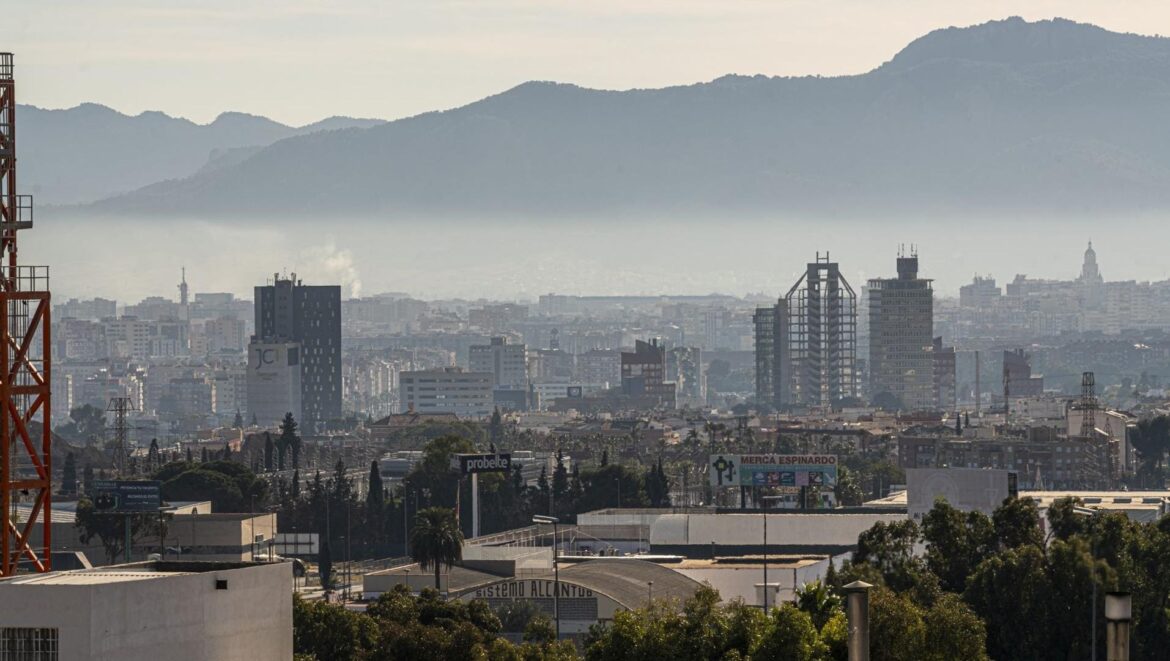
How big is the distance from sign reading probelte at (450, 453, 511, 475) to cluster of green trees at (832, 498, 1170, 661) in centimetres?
5879

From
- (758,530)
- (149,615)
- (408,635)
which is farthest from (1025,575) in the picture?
(758,530)

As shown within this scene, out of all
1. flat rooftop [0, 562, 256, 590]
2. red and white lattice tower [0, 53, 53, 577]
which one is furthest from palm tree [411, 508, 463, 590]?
flat rooftop [0, 562, 256, 590]

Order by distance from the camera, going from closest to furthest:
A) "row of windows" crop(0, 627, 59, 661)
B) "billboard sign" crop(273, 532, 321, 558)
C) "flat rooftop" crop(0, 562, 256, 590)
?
"row of windows" crop(0, 627, 59, 661), "flat rooftop" crop(0, 562, 256, 590), "billboard sign" crop(273, 532, 321, 558)

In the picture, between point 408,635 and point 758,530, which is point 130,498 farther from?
point 408,635

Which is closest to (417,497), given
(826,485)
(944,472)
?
(826,485)

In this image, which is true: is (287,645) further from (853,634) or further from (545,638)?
(545,638)

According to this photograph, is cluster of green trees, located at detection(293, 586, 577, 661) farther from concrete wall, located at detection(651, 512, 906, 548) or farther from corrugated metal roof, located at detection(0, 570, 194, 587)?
concrete wall, located at detection(651, 512, 906, 548)

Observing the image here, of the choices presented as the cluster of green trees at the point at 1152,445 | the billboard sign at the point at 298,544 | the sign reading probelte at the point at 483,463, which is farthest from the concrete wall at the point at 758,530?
the cluster of green trees at the point at 1152,445

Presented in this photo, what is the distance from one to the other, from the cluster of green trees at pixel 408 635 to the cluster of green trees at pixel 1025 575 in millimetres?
7191

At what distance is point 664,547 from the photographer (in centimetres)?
10856

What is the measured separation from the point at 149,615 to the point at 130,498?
72.3 meters

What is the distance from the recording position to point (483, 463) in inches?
5005

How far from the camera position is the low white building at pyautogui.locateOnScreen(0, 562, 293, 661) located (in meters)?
34.3

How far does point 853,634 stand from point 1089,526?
36.9 meters
